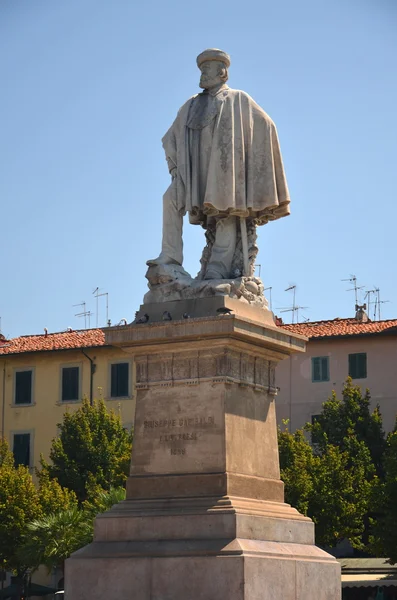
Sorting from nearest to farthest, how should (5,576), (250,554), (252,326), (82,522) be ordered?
(250,554) < (252,326) < (82,522) < (5,576)

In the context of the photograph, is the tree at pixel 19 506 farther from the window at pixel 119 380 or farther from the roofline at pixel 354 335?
the roofline at pixel 354 335

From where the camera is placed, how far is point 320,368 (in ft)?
200

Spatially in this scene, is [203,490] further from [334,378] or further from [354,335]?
[334,378]

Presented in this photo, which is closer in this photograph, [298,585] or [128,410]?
[298,585]

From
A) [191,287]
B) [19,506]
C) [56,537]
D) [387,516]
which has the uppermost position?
[191,287]

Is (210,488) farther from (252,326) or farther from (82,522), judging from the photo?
A: (82,522)

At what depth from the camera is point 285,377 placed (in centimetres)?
6156

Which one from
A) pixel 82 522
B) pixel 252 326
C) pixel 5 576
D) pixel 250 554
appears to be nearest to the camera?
pixel 250 554

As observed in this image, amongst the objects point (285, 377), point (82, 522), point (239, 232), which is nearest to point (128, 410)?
point (285, 377)

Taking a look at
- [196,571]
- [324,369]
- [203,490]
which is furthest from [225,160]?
[324,369]

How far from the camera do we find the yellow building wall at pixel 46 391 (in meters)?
63.6

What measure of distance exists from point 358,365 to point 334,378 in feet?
3.84

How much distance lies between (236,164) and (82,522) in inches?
864

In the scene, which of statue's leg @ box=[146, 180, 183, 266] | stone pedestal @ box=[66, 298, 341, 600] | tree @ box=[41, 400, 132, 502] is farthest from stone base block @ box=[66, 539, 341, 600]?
tree @ box=[41, 400, 132, 502]
